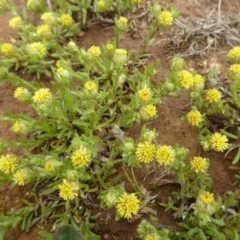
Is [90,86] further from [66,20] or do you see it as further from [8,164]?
[66,20]

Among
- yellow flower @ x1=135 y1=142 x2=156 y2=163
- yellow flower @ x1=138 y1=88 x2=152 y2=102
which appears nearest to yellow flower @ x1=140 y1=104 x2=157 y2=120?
yellow flower @ x1=138 y1=88 x2=152 y2=102

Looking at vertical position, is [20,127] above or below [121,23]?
below

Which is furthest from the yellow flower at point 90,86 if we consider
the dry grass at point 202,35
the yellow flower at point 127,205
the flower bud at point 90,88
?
the dry grass at point 202,35

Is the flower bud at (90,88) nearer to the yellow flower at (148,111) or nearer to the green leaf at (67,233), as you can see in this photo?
the yellow flower at (148,111)

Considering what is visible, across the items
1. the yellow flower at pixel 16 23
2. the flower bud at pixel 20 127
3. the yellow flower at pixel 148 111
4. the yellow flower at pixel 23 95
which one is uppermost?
the yellow flower at pixel 16 23

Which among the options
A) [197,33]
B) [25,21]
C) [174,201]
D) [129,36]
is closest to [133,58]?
[129,36]

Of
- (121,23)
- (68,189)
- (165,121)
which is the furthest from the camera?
(121,23)

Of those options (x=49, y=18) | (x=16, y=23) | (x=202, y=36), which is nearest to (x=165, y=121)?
(x=202, y=36)

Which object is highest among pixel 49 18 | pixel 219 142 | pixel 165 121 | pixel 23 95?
pixel 49 18

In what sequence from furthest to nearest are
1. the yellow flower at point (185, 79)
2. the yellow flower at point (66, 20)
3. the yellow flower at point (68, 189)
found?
the yellow flower at point (66, 20)
the yellow flower at point (185, 79)
the yellow flower at point (68, 189)
